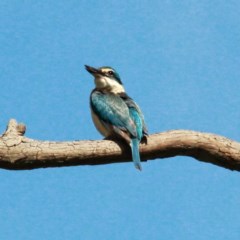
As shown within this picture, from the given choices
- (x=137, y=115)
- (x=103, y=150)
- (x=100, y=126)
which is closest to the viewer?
(x=103, y=150)

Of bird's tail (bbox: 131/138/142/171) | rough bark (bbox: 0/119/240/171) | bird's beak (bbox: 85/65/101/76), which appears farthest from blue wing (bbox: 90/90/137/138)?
rough bark (bbox: 0/119/240/171)

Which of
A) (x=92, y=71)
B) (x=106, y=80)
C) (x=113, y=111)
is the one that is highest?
(x=92, y=71)

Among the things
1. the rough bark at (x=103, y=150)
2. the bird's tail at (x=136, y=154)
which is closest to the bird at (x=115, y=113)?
the bird's tail at (x=136, y=154)

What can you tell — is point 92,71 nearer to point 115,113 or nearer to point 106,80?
point 106,80

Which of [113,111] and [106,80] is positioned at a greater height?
[106,80]

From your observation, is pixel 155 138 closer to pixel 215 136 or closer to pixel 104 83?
pixel 215 136

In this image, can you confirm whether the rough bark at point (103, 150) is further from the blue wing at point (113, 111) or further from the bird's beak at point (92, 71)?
the bird's beak at point (92, 71)

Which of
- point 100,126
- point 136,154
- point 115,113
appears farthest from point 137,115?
point 136,154
